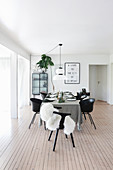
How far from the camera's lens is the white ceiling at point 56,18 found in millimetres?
2486

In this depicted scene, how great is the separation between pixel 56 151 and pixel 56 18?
2656 millimetres

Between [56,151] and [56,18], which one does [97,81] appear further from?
[56,151]

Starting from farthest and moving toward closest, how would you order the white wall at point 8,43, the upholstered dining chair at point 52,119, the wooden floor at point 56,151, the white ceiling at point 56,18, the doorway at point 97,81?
the doorway at point 97,81 < the white wall at point 8,43 < the upholstered dining chair at point 52,119 < the white ceiling at point 56,18 < the wooden floor at point 56,151

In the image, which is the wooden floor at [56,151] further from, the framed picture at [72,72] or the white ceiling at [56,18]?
the framed picture at [72,72]

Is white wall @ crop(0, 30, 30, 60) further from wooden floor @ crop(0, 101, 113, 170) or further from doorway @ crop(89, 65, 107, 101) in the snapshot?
doorway @ crop(89, 65, 107, 101)

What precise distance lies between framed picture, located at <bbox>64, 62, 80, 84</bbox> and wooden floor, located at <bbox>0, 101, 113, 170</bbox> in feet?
12.5

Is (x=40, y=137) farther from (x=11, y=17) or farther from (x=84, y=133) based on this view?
(x=11, y=17)

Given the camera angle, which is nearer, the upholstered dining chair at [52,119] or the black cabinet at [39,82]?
the upholstered dining chair at [52,119]

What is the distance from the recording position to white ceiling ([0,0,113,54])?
2486 mm

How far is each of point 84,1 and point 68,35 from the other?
75.6 inches

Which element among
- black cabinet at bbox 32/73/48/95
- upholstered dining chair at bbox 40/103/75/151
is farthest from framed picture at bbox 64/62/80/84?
upholstered dining chair at bbox 40/103/75/151

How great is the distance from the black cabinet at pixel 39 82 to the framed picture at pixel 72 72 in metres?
1.11

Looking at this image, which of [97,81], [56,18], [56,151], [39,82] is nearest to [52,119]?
[56,151]

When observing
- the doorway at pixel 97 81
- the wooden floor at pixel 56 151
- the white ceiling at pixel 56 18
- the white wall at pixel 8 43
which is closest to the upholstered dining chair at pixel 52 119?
the wooden floor at pixel 56 151
